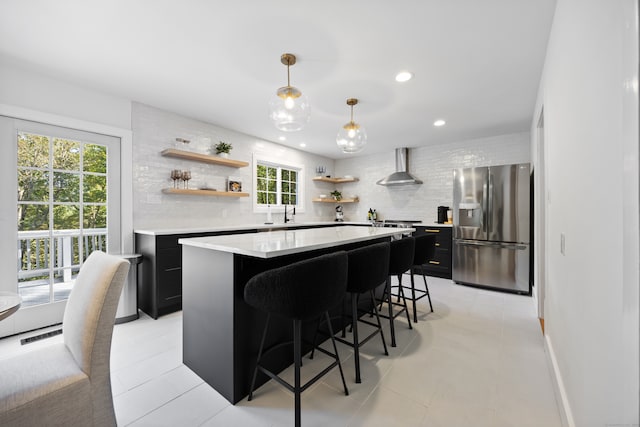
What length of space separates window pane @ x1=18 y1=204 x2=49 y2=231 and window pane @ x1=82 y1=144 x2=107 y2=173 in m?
0.56

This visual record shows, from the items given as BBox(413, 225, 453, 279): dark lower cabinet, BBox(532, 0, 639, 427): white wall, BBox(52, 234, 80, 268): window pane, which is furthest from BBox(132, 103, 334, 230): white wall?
BBox(532, 0, 639, 427): white wall

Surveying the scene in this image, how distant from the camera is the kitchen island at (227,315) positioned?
1.58 metres

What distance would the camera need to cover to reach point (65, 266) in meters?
2.79

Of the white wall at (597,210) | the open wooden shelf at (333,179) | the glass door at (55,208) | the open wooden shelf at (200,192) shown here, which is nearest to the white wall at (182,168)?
the open wooden shelf at (200,192)

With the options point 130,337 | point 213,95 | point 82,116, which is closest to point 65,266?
point 130,337

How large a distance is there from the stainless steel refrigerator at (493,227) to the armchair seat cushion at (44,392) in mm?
4490

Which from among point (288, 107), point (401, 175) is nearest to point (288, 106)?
point (288, 107)

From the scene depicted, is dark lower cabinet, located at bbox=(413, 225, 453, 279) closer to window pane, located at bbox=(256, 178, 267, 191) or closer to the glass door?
window pane, located at bbox=(256, 178, 267, 191)

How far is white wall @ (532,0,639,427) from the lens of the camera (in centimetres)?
63

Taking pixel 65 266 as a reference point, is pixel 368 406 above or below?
below

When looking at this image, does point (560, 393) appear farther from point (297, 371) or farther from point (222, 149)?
point (222, 149)

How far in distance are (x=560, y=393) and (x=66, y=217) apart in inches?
170

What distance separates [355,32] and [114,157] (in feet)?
9.61

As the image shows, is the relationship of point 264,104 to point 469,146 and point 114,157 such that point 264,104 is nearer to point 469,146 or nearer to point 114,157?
point 114,157
